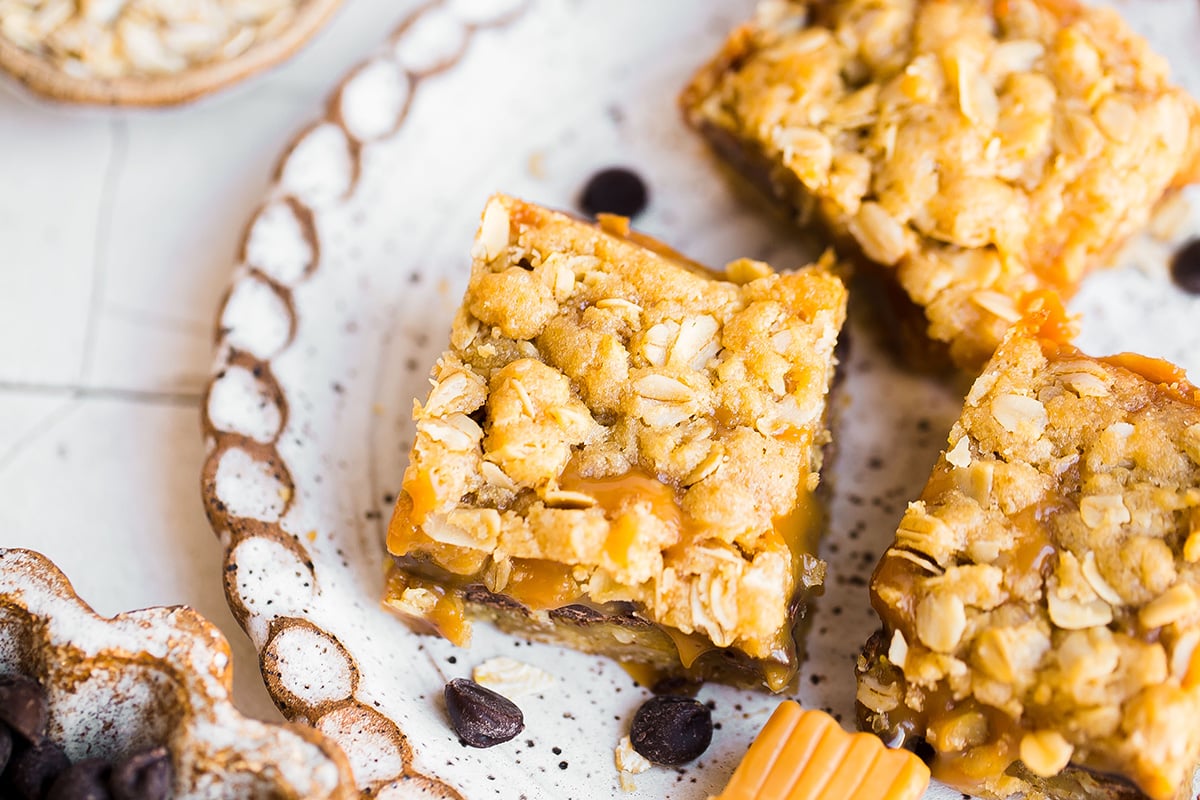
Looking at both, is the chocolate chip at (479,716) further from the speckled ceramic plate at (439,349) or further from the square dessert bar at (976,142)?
the square dessert bar at (976,142)

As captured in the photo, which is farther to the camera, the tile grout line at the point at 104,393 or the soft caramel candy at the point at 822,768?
the tile grout line at the point at 104,393

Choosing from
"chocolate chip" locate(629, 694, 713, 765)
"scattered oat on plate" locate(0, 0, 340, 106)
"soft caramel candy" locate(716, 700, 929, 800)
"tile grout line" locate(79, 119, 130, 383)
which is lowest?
"chocolate chip" locate(629, 694, 713, 765)

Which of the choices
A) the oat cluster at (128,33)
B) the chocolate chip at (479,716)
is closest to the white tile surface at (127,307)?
the oat cluster at (128,33)

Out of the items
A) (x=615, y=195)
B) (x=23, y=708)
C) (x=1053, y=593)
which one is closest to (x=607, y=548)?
(x=1053, y=593)

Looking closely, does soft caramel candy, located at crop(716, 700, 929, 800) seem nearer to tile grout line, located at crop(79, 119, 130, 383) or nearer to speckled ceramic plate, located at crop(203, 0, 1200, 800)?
speckled ceramic plate, located at crop(203, 0, 1200, 800)

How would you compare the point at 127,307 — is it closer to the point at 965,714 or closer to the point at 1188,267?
the point at 965,714

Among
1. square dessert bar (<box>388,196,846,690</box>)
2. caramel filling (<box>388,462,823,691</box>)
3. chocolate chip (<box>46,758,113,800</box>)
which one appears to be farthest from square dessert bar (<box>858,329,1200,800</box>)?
chocolate chip (<box>46,758,113,800</box>)
